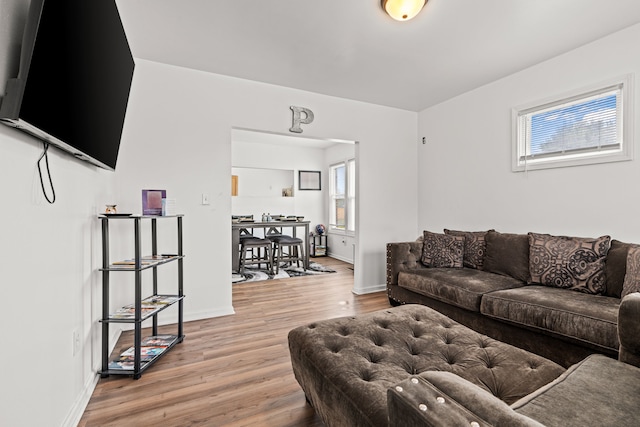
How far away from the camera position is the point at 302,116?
11.8 feet

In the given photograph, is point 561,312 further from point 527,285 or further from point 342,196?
point 342,196

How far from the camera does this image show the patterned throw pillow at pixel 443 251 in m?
3.18

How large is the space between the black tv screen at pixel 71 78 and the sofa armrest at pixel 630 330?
231 centimetres

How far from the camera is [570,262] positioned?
2.35m

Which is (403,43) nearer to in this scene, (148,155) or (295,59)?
(295,59)

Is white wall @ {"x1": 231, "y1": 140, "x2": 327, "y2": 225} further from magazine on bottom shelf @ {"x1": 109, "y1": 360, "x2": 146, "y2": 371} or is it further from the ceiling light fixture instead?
the ceiling light fixture

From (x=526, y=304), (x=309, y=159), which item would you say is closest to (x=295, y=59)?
(x=526, y=304)

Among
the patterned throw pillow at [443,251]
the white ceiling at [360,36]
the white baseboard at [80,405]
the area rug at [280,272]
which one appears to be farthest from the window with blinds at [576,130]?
the white baseboard at [80,405]

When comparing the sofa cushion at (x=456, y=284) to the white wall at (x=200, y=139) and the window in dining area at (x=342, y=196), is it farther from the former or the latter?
the window in dining area at (x=342, y=196)

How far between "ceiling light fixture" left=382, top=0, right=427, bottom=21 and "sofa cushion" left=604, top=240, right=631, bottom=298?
2.21 m

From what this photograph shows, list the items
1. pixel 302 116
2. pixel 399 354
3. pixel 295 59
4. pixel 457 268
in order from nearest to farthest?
pixel 399 354 → pixel 295 59 → pixel 457 268 → pixel 302 116

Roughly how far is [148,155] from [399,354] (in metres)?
2.77

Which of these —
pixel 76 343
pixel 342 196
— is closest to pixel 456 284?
pixel 76 343

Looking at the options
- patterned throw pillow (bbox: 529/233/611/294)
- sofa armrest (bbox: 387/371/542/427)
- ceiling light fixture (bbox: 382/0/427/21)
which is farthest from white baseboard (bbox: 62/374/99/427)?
patterned throw pillow (bbox: 529/233/611/294)
